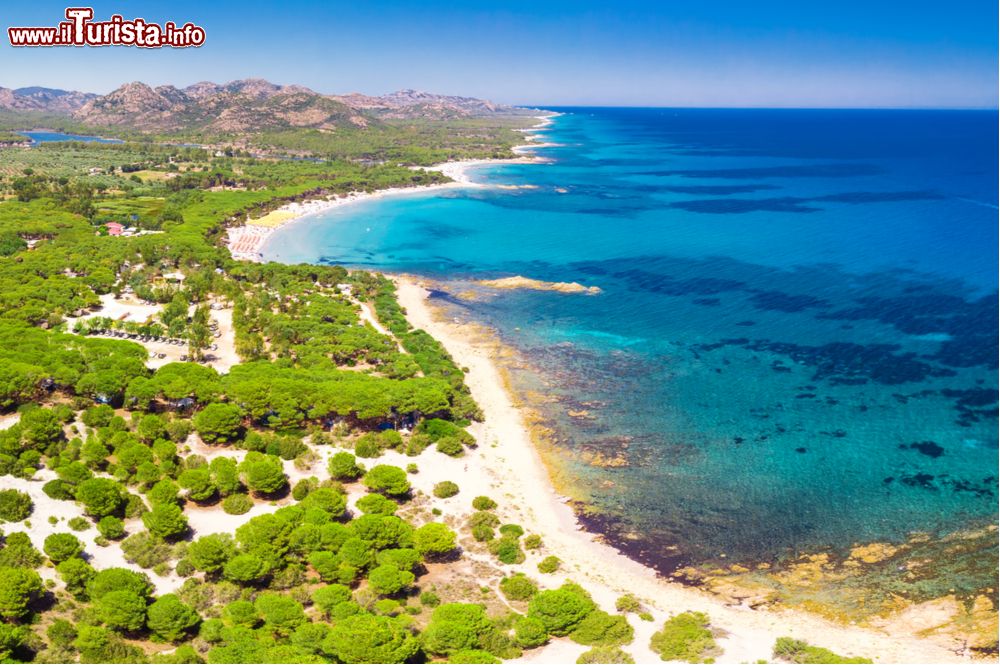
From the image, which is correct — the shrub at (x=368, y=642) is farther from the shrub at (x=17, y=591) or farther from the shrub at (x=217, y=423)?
the shrub at (x=217, y=423)

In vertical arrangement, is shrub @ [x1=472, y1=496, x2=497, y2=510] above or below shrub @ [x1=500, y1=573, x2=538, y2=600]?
above

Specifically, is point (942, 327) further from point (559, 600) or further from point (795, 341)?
point (559, 600)

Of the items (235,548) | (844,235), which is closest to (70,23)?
(235,548)

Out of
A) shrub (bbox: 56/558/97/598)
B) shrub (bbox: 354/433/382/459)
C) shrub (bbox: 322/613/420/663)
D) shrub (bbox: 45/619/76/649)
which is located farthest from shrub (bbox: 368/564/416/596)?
shrub (bbox: 56/558/97/598)

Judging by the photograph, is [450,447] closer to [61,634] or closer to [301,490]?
[301,490]

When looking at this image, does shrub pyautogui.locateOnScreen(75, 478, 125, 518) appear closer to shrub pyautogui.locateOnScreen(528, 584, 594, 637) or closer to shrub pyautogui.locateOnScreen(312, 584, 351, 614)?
shrub pyautogui.locateOnScreen(312, 584, 351, 614)

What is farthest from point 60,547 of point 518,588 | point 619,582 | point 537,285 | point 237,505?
point 537,285
